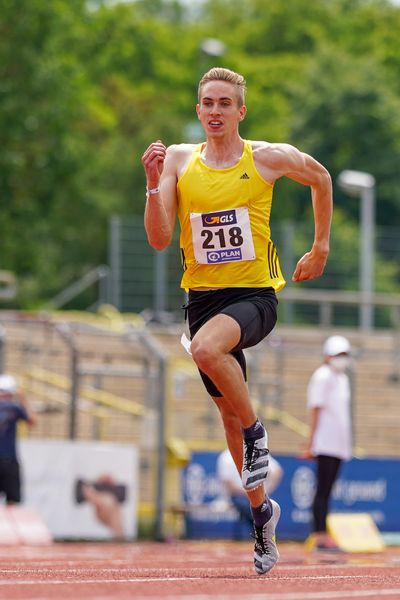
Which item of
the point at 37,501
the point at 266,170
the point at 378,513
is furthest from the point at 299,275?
the point at 378,513

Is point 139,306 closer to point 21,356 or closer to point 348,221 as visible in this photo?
point 21,356

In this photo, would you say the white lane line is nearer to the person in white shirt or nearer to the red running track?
the red running track

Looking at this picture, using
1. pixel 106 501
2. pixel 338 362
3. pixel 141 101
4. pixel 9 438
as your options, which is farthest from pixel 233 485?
pixel 141 101

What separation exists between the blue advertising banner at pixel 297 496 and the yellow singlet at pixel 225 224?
1073 cm

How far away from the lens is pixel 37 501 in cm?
1845

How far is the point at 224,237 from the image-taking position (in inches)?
349

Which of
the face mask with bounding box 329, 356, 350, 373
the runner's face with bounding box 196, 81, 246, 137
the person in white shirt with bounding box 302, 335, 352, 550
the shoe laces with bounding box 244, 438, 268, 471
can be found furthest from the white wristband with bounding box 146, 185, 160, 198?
the face mask with bounding box 329, 356, 350, 373

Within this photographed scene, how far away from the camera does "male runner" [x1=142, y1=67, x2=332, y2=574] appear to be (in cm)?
868

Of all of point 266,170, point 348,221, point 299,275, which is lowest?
point 299,275

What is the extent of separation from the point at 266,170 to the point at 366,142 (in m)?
50.1

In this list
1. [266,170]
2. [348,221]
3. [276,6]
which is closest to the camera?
[266,170]

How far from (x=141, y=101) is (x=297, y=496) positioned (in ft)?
140

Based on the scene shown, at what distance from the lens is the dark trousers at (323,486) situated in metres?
15.3

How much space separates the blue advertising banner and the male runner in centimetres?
1048
